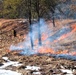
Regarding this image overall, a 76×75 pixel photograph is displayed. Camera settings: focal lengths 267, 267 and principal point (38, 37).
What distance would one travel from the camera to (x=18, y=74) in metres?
25.8

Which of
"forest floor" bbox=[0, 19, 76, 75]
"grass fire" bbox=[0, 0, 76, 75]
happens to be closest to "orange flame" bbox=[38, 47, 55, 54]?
"grass fire" bbox=[0, 0, 76, 75]

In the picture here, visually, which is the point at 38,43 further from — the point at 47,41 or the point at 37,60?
the point at 37,60

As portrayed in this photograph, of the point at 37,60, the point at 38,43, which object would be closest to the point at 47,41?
the point at 38,43

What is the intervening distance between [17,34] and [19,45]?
8250mm

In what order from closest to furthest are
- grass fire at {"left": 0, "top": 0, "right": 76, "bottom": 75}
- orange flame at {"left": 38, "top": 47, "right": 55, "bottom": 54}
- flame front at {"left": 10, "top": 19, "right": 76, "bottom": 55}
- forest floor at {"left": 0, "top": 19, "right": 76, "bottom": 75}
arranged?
forest floor at {"left": 0, "top": 19, "right": 76, "bottom": 75}
grass fire at {"left": 0, "top": 0, "right": 76, "bottom": 75}
orange flame at {"left": 38, "top": 47, "right": 55, "bottom": 54}
flame front at {"left": 10, "top": 19, "right": 76, "bottom": 55}

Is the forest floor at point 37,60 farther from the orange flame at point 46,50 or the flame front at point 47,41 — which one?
the orange flame at point 46,50

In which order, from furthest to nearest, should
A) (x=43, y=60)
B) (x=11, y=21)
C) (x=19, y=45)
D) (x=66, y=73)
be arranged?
(x=11, y=21) < (x=19, y=45) < (x=43, y=60) < (x=66, y=73)

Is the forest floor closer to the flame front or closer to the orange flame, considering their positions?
the flame front

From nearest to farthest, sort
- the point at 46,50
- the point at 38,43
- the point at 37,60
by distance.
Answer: the point at 37,60, the point at 46,50, the point at 38,43

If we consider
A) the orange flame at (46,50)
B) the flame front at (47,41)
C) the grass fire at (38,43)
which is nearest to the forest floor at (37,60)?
the grass fire at (38,43)

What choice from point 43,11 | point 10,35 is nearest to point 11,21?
point 10,35

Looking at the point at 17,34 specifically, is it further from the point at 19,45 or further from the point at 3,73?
the point at 3,73

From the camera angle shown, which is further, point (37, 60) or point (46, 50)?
point (46, 50)

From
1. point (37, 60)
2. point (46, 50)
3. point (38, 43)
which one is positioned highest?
point (38, 43)
